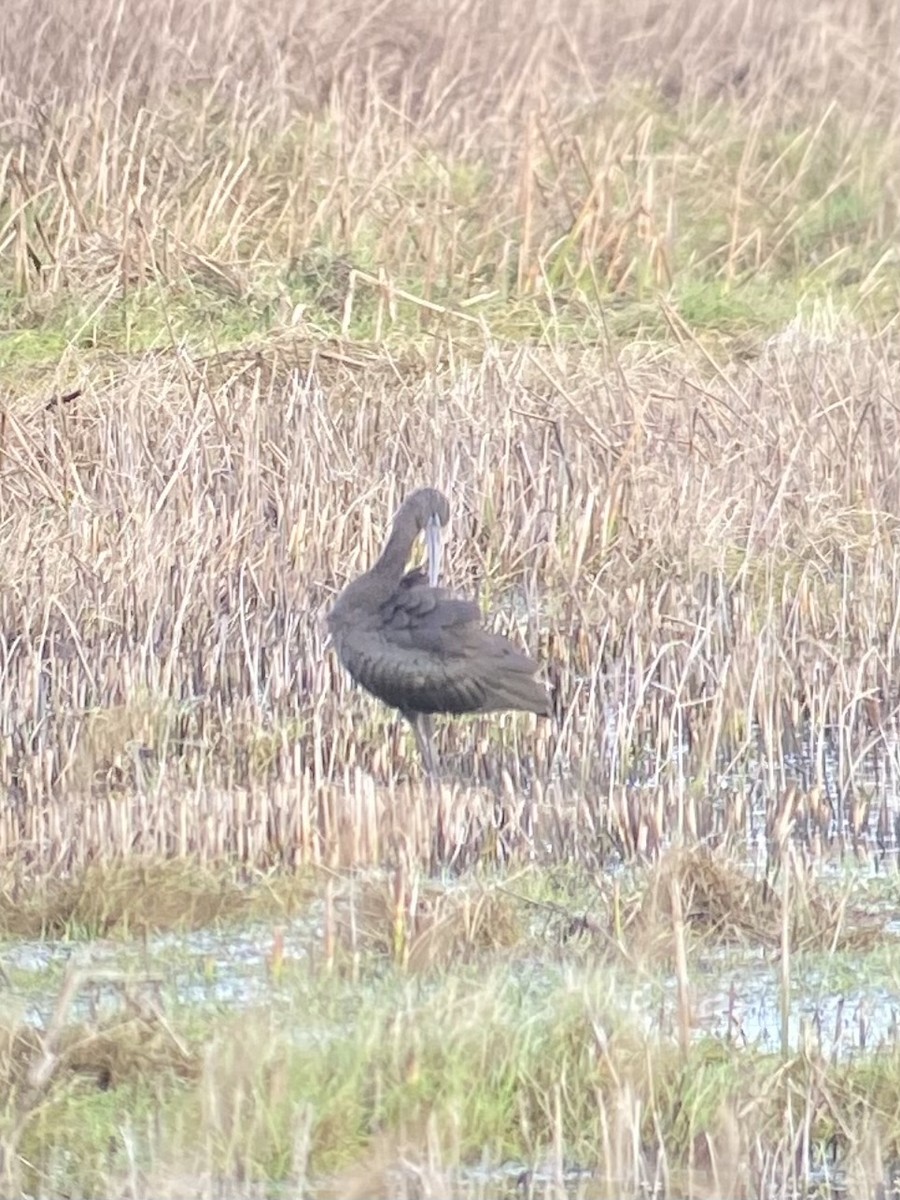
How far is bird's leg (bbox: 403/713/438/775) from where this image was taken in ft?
17.4

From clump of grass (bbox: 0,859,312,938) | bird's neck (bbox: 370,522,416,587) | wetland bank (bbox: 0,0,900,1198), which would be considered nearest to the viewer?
wetland bank (bbox: 0,0,900,1198)

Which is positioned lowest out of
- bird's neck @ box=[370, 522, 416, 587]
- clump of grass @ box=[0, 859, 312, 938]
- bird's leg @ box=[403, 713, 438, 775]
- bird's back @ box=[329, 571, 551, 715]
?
clump of grass @ box=[0, 859, 312, 938]

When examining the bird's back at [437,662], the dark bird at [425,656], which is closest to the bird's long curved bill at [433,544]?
the dark bird at [425,656]

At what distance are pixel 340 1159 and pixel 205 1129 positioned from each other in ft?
0.61

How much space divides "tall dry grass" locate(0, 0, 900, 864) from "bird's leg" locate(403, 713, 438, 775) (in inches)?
2.4

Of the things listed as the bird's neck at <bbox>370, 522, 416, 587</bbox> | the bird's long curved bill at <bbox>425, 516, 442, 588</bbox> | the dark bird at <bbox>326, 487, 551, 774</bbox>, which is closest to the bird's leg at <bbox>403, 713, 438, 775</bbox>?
the dark bird at <bbox>326, 487, 551, 774</bbox>

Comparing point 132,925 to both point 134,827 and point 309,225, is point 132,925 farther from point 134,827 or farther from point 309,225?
point 309,225

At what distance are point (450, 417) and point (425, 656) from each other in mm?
2456

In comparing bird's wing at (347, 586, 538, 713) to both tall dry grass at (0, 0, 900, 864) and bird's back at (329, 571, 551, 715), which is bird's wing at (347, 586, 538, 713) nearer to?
bird's back at (329, 571, 551, 715)

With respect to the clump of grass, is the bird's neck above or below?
above

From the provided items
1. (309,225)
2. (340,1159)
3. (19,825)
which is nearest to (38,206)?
(309,225)

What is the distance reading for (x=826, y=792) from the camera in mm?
5223

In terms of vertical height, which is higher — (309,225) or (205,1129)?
(309,225)

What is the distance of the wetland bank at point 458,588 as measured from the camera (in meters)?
3.41
